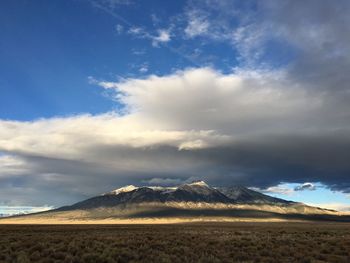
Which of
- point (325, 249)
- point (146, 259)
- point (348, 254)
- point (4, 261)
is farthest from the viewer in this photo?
point (325, 249)

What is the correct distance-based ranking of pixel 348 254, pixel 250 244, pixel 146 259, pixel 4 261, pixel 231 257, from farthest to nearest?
pixel 250 244 → pixel 348 254 → pixel 231 257 → pixel 146 259 → pixel 4 261

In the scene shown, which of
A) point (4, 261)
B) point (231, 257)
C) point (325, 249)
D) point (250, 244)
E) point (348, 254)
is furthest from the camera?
point (250, 244)

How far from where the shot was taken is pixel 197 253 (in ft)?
90.6

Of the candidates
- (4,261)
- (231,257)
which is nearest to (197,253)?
(231,257)

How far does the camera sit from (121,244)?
1247 inches

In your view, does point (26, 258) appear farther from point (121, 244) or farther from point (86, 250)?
point (121, 244)

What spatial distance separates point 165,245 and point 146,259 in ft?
25.5

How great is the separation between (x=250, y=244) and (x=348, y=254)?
7.85m

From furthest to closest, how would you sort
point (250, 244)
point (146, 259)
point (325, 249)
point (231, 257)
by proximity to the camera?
point (250, 244), point (325, 249), point (231, 257), point (146, 259)

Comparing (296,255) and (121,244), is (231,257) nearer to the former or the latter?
(296,255)

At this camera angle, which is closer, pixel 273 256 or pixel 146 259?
pixel 146 259

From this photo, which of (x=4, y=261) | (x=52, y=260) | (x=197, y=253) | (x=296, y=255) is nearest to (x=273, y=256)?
(x=296, y=255)

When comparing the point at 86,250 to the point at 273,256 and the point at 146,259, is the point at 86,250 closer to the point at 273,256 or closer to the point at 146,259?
the point at 146,259

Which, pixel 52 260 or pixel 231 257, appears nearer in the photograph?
pixel 52 260
